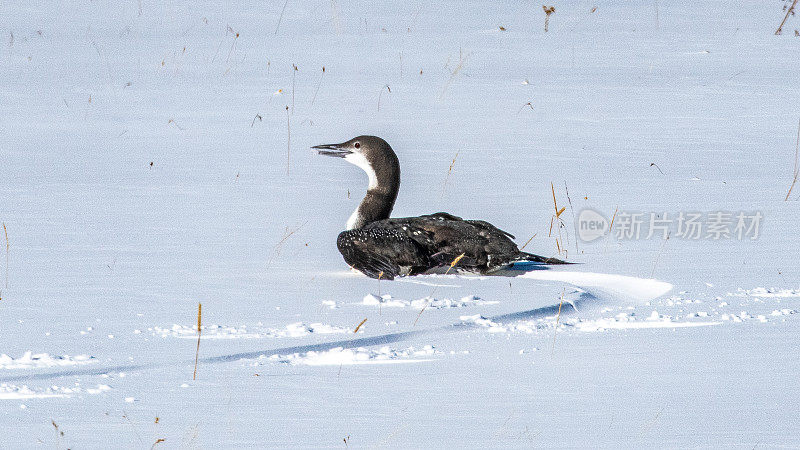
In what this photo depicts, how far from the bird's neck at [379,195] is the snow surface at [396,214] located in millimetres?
265

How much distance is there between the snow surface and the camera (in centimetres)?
368

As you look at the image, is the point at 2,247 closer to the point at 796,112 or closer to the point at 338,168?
the point at 338,168

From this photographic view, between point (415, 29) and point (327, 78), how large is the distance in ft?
8.74

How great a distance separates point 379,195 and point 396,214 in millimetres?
934

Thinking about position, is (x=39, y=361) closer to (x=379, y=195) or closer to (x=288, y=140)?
(x=379, y=195)

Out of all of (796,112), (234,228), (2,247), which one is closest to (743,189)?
(796,112)

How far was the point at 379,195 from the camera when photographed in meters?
6.07

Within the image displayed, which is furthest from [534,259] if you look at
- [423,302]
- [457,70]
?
[457,70]

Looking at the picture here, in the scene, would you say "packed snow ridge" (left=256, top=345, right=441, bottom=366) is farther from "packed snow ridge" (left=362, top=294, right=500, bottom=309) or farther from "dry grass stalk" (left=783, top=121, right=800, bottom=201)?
"dry grass stalk" (left=783, top=121, right=800, bottom=201)

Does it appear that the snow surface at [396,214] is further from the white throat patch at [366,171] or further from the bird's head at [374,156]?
the bird's head at [374,156]

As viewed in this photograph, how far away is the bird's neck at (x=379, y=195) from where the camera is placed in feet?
19.8

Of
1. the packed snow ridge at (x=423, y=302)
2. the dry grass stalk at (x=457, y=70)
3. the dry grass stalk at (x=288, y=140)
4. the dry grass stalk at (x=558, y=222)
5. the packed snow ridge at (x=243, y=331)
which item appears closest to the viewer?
the packed snow ridge at (x=243, y=331)

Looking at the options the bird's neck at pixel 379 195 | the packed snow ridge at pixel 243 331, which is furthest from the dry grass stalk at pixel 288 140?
the packed snow ridge at pixel 243 331

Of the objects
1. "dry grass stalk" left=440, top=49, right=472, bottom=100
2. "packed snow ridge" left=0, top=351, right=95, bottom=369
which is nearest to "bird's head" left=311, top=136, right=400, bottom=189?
"packed snow ridge" left=0, top=351, right=95, bottom=369
